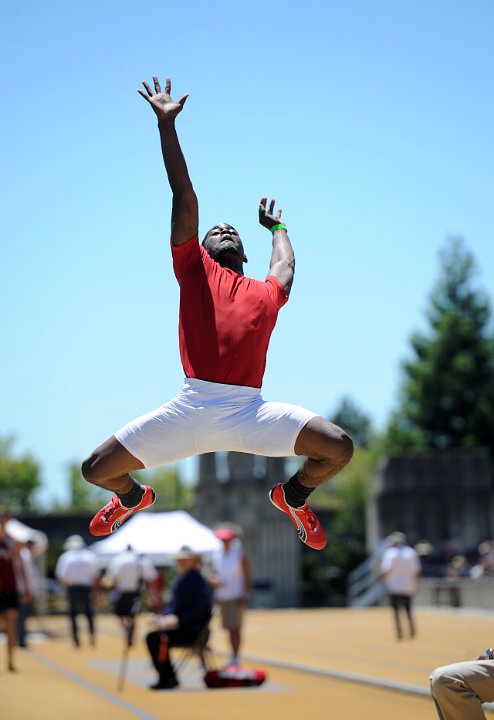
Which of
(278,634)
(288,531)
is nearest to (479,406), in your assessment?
(288,531)

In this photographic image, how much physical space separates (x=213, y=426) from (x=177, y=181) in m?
1.35

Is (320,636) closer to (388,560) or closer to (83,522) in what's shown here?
(388,560)

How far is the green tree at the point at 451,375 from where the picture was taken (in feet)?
207

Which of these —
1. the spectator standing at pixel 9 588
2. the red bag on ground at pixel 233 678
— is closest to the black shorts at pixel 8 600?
the spectator standing at pixel 9 588

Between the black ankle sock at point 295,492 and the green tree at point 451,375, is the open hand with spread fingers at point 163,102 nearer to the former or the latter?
the black ankle sock at point 295,492

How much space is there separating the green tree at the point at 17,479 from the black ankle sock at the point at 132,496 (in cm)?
9712

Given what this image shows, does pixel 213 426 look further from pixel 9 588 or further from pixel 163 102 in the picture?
pixel 9 588

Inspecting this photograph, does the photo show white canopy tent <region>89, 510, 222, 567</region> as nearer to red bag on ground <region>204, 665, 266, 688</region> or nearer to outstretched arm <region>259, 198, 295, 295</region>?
red bag on ground <region>204, 665, 266, 688</region>

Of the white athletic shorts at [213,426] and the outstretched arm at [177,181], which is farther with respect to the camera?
the outstretched arm at [177,181]

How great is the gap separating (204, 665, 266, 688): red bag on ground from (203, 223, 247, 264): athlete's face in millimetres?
8359

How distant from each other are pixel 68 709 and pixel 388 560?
12.3m

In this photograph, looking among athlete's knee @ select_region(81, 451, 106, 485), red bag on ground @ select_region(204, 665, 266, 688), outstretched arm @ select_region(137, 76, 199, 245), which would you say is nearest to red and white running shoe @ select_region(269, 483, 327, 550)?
athlete's knee @ select_region(81, 451, 106, 485)

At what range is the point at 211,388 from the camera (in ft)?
23.1

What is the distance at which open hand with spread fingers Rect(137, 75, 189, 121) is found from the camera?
7.06m
